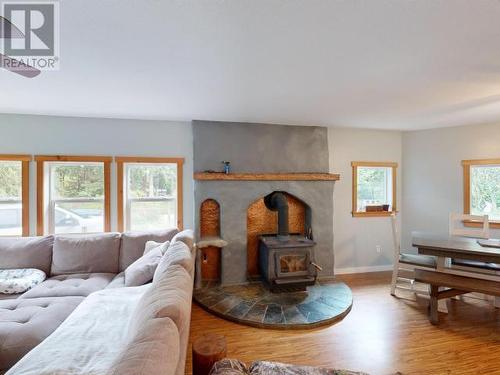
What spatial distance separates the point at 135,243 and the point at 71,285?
29.8 inches

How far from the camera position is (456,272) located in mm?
2941

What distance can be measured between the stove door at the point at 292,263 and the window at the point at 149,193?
1.57 meters

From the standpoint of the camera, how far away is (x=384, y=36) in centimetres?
155

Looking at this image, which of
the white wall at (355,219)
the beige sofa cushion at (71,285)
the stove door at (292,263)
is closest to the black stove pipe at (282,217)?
the stove door at (292,263)

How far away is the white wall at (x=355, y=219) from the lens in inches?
168

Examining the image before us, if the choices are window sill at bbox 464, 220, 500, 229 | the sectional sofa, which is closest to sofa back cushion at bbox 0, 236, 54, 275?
the sectional sofa

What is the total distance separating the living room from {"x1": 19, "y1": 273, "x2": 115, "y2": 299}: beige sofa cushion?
0.02 metres

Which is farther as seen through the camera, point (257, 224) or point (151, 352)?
point (257, 224)

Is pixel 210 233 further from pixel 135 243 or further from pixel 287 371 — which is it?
pixel 287 371

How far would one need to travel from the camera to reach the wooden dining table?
263 centimetres

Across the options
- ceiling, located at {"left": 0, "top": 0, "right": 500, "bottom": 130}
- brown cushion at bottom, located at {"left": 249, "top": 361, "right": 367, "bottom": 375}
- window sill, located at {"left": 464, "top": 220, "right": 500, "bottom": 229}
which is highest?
ceiling, located at {"left": 0, "top": 0, "right": 500, "bottom": 130}

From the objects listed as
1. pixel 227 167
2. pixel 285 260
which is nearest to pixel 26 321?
pixel 227 167

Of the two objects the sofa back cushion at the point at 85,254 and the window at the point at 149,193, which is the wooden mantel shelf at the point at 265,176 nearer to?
the window at the point at 149,193

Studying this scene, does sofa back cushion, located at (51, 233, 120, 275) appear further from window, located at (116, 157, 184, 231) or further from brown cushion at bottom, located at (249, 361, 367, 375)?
brown cushion at bottom, located at (249, 361, 367, 375)
